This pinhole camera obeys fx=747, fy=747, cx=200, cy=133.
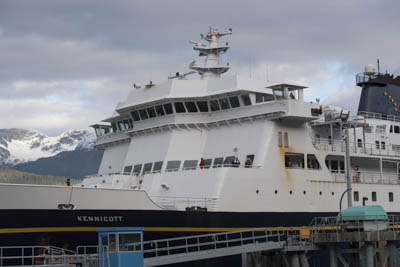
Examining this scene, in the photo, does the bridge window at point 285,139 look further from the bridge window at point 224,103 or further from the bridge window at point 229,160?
the bridge window at point 224,103

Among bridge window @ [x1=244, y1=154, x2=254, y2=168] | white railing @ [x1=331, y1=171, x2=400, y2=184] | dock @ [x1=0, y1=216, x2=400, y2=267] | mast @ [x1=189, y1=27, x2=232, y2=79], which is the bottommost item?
dock @ [x1=0, y1=216, x2=400, y2=267]

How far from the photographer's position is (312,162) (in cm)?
3494

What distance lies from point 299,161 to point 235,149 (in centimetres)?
327

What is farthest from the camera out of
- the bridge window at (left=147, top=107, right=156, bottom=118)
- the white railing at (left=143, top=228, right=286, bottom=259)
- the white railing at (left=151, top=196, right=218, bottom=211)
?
the bridge window at (left=147, top=107, right=156, bottom=118)

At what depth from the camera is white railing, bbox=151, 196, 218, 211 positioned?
3088cm

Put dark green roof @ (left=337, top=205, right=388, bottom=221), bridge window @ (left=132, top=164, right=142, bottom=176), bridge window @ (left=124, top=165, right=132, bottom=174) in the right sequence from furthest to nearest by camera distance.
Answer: bridge window @ (left=124, top=165, right=132, bottom=174)
bridge window @ (left=132, top=164, right=142, bottom=176)
dark green roof @ (left=337, top=205, right=388, bottom=221)

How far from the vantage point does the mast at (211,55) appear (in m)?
37.2

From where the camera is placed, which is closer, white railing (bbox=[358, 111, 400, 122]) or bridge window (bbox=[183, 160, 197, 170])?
bridge window (bbox=[183, 160, 197, 170])

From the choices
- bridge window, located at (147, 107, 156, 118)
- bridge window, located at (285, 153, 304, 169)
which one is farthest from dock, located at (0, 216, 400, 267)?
bridge window, located at (147, 107, 156, 118)

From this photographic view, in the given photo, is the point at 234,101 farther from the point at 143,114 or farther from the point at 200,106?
the point at 143,114

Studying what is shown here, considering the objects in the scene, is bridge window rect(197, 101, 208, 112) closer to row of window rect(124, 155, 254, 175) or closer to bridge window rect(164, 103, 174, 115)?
bridge window rect(164, 103, 174, 115)

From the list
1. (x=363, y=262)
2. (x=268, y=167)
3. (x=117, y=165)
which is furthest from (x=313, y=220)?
(x=117, y=165)

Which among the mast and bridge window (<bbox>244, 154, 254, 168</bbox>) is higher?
the mast

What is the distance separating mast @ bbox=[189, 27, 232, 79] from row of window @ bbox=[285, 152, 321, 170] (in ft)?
19.8
